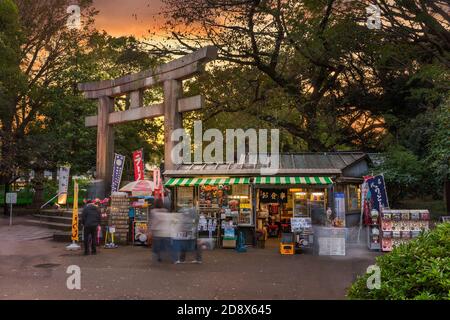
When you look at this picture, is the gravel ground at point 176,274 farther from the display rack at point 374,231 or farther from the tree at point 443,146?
the tree at point 443,146

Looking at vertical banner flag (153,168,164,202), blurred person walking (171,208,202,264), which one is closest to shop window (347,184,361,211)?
vertical banner flag (153,168,164,202)

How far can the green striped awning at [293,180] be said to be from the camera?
49.9 feet

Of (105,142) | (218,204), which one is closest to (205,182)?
(218,204)

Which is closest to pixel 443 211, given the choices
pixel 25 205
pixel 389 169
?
pixel 389 169

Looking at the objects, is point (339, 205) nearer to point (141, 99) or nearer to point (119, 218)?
point (119, 218)

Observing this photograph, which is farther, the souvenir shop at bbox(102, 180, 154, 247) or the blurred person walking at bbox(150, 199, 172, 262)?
the souvenir shop at bbox(102, 180, 154, 247)

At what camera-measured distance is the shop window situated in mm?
17592

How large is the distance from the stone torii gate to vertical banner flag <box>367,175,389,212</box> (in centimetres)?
684

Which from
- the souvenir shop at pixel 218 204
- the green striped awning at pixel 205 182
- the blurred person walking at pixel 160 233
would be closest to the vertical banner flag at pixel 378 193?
the souvenir shop at pixel 218 204

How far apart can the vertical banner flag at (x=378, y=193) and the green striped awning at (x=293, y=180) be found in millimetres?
1611

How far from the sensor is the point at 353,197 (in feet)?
59.0

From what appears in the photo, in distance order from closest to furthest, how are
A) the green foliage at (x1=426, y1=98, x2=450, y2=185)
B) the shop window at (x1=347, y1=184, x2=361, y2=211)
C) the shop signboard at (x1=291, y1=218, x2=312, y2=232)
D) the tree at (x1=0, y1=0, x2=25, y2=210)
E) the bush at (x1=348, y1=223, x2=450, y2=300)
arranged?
the bush at (x1=348, y1=223, x2=450, y2=300)
the shop signboard at (x1=291, y1=218, x2=312, y2=232)
the green foliage at (x1=426, y1=98, x2=450, y2=185)
the shop window at (x1=347, y1=184, x2=361, y2=211)
the tree at (x1=0, y1=0, x2=25, y2=210)

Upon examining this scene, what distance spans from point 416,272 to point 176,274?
689 centimetres

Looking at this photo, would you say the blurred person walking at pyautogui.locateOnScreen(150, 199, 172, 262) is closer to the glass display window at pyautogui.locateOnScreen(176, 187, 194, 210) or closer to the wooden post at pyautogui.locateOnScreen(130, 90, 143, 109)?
the glass display window at pyautogui.locateOnScreen(176, 187, 194, 210)
